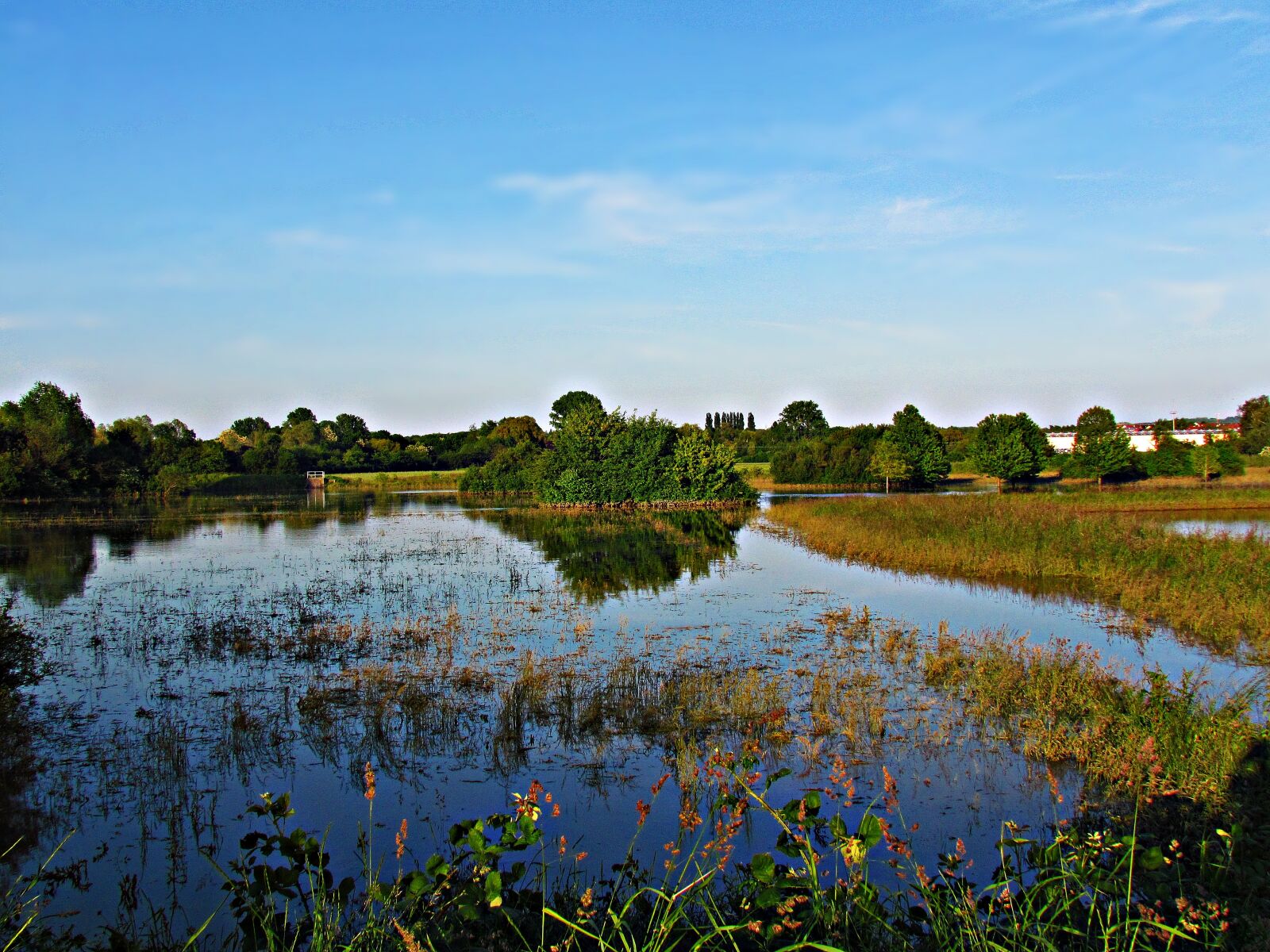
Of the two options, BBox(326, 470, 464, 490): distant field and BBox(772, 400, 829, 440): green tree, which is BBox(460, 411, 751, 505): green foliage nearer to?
BBox(326, 470, 464, 490): distant field

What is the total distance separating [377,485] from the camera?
9675 cm

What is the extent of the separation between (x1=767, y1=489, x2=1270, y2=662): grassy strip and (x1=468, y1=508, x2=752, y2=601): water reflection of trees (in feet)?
13.8

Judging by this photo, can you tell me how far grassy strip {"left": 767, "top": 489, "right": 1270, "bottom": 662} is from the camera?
14.1m

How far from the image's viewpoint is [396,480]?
98250 mm

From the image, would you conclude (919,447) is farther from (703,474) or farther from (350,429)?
(350,429)

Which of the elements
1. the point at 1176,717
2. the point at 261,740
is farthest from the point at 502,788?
the point at 1176,717

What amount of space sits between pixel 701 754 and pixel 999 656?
488 cm

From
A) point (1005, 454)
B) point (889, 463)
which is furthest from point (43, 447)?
point (1005, 454)

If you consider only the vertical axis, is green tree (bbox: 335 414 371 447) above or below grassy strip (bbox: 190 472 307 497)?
above

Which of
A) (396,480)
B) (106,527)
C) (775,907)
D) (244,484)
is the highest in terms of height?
(244,484)

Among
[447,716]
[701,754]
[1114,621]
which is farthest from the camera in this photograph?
[1114,621]

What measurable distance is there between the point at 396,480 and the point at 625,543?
71964 millimetres

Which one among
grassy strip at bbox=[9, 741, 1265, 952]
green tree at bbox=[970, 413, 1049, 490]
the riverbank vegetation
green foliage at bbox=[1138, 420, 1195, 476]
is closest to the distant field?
green tree at bbox=[970, 413, 1049, 490]

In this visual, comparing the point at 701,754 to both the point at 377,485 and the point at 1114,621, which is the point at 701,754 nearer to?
the point at 1114,621
